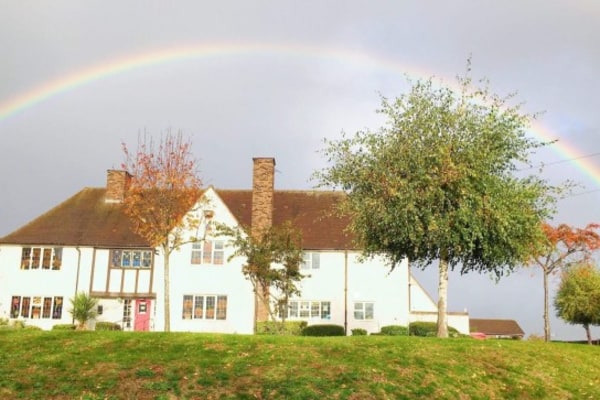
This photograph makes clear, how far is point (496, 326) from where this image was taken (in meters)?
90.4

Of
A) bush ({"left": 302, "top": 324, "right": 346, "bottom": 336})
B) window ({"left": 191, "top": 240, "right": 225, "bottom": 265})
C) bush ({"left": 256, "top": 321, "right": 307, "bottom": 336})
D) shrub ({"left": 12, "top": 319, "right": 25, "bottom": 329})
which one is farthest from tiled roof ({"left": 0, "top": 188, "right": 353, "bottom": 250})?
bush ({"left": 302, "top": 324, "right": 346, "bottom": 336})

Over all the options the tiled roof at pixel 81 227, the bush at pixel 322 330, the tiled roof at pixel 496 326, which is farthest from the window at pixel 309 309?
the tiled roof at pixel 496 326

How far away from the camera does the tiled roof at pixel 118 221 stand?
42688 mm

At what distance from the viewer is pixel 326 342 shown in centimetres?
2214

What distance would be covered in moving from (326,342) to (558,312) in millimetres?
28951

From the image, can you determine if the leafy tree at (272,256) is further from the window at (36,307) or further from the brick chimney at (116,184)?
the brick chimney at (116,184)

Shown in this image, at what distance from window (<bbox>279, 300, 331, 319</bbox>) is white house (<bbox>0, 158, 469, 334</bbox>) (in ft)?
0.22

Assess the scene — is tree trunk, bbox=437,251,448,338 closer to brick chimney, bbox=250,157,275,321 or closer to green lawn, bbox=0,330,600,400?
green lawn, bbox=0,330,600,400

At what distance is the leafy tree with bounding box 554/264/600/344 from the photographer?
42.6m

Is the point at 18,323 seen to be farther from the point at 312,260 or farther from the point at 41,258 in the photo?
the point at 312,260

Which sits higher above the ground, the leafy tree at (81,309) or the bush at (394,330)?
the leafy tree at (81,309)

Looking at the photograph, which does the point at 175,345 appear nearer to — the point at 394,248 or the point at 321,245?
the point at 394,248

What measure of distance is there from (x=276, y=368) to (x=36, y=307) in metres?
28.8

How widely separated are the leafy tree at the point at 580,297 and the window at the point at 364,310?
555 inches
